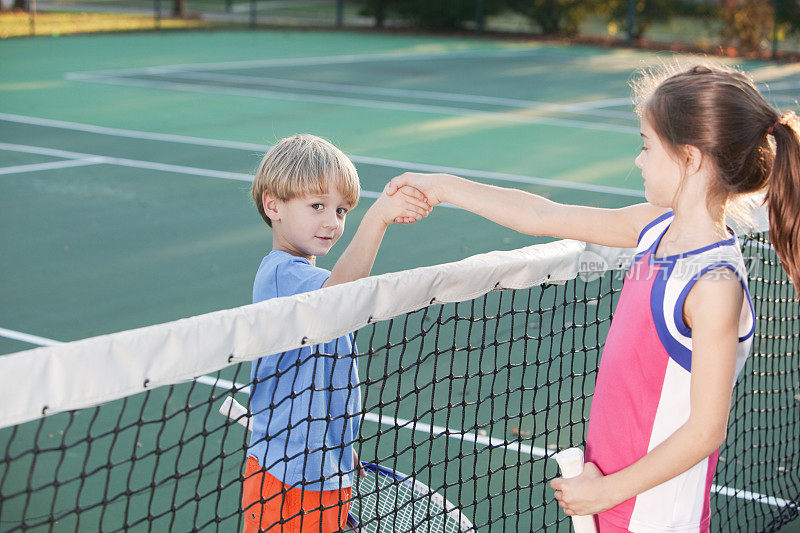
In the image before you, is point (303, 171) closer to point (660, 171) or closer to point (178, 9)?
point (660, 171)

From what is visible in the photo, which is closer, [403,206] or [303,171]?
[303,171]

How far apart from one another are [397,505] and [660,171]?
132 centimetres

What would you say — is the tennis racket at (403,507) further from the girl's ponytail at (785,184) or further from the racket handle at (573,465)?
the girl's ponytail at (785,184)

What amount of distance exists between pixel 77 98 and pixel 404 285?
12909 millimetres

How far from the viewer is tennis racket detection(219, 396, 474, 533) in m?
2.67

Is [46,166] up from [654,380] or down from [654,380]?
down

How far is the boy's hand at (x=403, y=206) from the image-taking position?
2812mm

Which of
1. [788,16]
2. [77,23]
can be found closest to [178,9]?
[77,23]

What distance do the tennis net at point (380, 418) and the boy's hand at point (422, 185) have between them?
0.79ft

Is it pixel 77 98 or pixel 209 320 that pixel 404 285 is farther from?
pixel 77 98

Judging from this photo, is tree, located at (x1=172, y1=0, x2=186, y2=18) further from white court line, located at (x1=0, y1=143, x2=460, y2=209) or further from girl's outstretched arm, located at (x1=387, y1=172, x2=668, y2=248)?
girl's outstretched arm, located at (x1=387, y1=172, x2=668, y2=248)

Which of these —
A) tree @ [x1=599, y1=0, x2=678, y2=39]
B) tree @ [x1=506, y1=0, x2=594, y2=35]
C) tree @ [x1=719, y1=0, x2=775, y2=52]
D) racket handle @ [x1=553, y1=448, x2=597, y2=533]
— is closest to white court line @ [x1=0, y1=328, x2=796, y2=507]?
racket handle @ [x1=553, y1=448, x2=597, y2=533]

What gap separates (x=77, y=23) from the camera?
81.7 feet

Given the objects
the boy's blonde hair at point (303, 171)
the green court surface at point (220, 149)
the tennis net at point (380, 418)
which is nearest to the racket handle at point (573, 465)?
the tennis net at point (380, 418)
